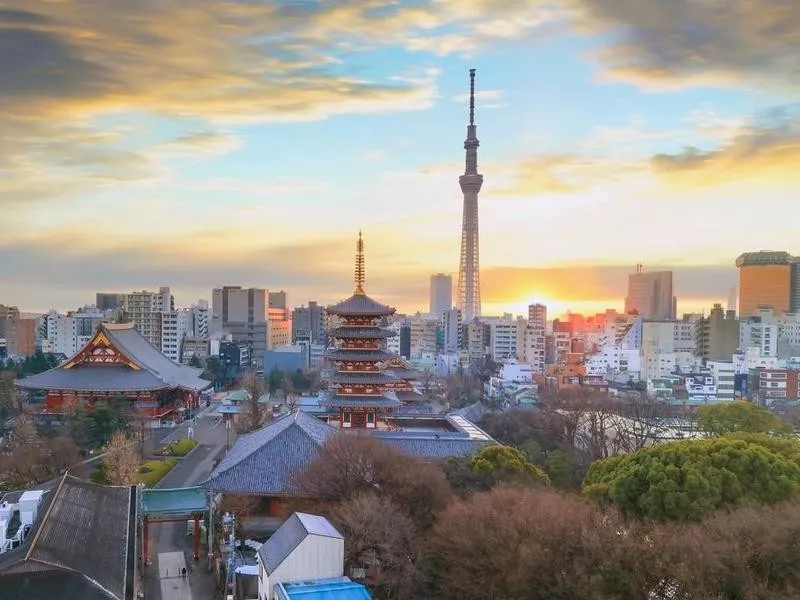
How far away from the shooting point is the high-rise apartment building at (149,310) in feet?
216

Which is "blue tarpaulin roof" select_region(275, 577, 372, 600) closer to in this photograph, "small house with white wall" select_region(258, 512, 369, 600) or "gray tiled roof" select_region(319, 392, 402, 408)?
"small house with white wall" select_region(258, 512, 369, 600)

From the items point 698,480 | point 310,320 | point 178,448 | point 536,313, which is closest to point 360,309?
point 178,448

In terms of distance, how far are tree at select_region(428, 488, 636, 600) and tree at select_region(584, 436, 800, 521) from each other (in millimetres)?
2438

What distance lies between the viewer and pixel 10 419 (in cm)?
3631

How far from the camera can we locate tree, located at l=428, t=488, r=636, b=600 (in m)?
12.0

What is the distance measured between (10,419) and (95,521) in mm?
24265

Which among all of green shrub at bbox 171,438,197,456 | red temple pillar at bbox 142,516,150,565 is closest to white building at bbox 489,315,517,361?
green shrub at bbox 171,438,197,456

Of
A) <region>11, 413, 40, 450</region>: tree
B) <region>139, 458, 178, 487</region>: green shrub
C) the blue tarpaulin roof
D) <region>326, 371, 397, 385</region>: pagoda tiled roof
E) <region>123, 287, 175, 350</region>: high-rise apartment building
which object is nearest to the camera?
the blue tarpaulin roof

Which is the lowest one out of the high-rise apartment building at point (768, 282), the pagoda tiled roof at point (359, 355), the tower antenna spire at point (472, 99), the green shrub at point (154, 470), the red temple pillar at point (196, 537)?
the green shrub at point (154, 470)

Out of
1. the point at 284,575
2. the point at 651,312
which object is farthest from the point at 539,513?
the point at 651,312

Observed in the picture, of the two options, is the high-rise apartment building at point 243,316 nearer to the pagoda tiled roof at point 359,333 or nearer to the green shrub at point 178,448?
the green shrub at point 178,448

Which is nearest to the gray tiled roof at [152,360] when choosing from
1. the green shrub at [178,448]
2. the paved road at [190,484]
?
the paved road at [190,484]

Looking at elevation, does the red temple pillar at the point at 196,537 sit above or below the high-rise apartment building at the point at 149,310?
below

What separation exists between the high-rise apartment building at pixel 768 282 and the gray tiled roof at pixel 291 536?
83070 mm
